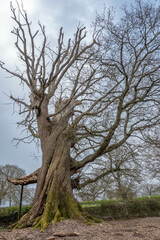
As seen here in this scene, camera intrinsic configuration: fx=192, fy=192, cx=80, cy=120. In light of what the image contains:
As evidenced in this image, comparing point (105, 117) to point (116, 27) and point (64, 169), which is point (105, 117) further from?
point (116, 27)

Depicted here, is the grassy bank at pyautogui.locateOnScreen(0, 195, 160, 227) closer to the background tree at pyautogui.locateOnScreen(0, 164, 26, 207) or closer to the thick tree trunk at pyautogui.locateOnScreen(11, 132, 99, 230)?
the thick tree trunk at pyautogui.locateOnScreen(11, 132, 99, 230)

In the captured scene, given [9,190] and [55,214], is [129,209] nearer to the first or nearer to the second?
[55,214]

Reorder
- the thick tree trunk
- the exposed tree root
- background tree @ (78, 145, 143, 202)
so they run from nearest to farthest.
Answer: the exposed tree root, the thick tree trunk, background tree @ (78, 145, 143, 202)

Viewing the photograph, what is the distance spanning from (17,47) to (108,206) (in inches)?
466

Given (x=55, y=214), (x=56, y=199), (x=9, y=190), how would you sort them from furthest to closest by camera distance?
(x=9, y=190)
(x=56, y=199)
(x=55, y=214)

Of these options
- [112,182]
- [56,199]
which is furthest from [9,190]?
[56,199]

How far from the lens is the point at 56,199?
6293mm

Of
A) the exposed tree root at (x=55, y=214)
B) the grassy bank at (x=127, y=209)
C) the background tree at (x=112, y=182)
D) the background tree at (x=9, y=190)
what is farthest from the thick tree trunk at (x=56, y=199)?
the background tree at (x=9, y=190)

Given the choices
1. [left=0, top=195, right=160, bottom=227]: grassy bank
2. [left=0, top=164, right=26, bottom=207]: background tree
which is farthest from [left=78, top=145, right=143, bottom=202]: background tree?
[left=0, top=164, right=26, bottom=207]: background tree

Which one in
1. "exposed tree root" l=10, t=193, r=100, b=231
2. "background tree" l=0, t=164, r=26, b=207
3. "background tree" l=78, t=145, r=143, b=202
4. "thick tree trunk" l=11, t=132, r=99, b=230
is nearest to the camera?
"exposed tree root" l=10, t=193, r=100, b=231

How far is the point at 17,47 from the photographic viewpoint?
8.74 m

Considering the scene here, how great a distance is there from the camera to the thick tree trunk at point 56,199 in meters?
5.82

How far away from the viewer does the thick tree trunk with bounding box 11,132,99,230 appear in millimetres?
5816

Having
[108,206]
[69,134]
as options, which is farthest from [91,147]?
[108,206]
